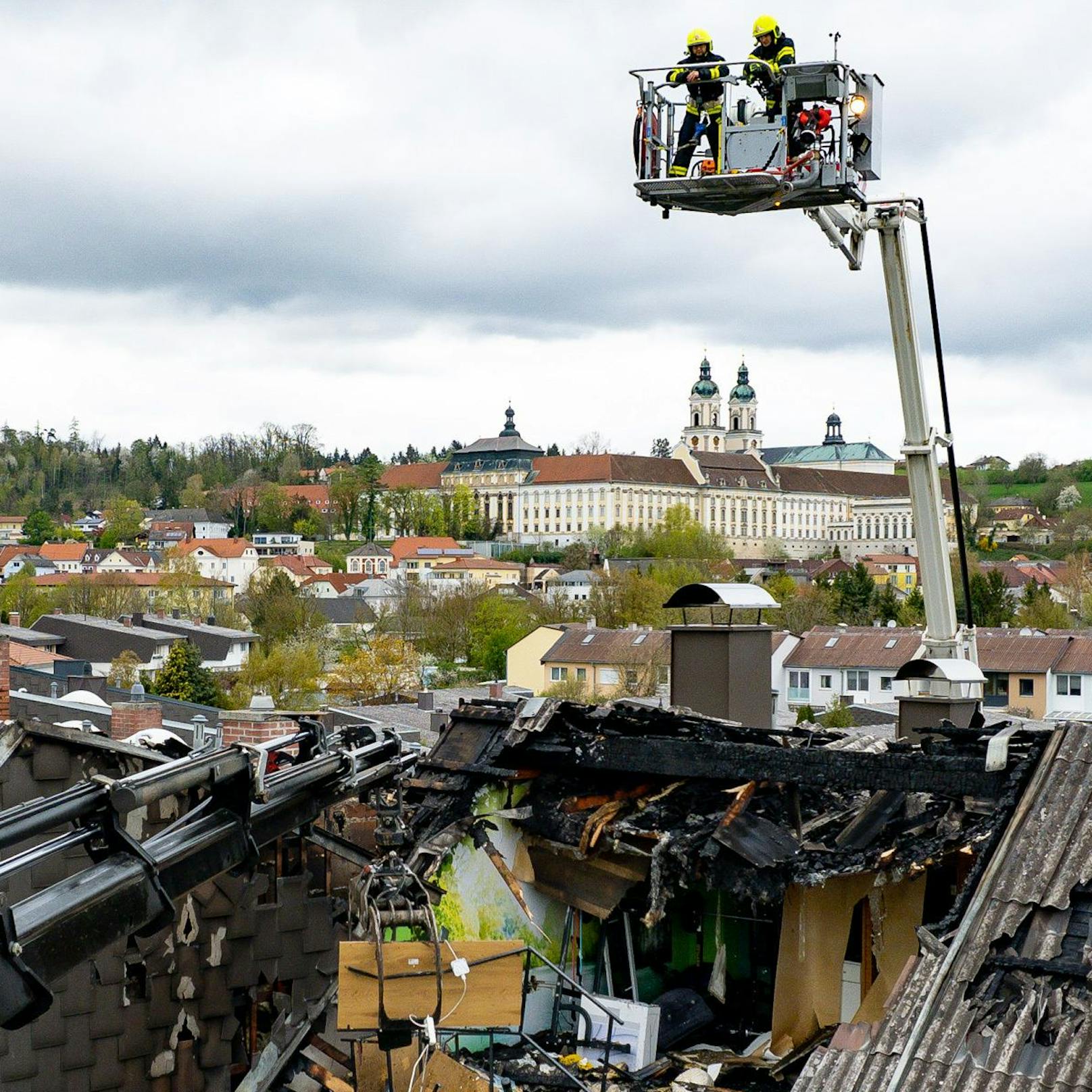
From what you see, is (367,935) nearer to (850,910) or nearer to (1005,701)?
(850,910)

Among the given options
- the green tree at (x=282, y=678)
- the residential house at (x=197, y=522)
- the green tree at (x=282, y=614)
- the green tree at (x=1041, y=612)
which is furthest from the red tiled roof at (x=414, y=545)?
the green tree at (x=282, y=678)

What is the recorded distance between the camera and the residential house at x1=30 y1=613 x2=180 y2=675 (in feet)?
241

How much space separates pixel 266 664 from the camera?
6750 centimetres

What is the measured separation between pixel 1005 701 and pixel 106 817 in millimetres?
55958

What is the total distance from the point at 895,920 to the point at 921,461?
597 cm

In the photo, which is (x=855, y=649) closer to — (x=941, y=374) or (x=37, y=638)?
(x=37, y=638)

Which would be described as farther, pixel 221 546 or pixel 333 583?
pixel 221 546

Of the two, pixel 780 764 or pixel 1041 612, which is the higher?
pixel 780 764

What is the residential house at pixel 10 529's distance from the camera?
176 metres

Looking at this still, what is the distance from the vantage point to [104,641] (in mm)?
74312

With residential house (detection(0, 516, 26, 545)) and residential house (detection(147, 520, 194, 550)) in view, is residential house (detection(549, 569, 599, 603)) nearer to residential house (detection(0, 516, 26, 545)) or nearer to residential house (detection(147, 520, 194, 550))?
residential house (detection(147, 520, 194, 550))

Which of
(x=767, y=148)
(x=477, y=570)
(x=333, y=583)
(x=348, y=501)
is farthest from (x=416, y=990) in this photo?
(x=348, y=501)

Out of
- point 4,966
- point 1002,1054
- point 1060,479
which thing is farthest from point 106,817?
point 1060,479

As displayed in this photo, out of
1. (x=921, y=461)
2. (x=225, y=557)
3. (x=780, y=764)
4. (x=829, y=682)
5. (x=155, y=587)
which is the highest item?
(x=921, y=461)
